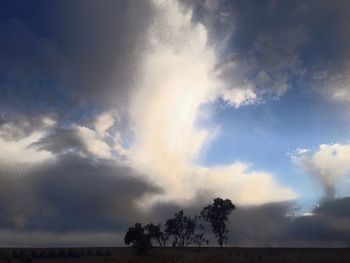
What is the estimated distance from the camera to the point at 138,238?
136375 mm

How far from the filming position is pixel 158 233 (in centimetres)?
15275

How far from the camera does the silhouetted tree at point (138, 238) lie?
13600cm

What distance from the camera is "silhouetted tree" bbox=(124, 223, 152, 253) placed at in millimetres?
136000
